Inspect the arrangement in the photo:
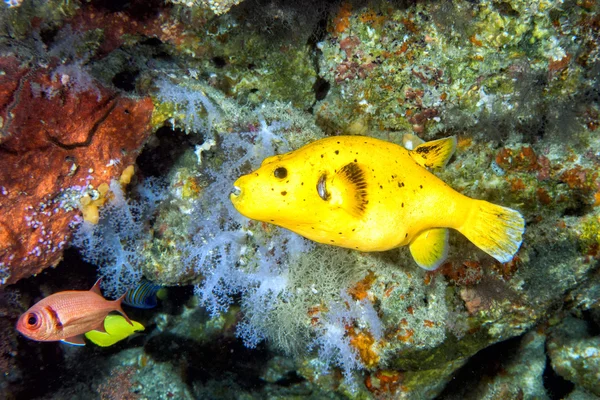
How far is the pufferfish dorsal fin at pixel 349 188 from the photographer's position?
7.17ft

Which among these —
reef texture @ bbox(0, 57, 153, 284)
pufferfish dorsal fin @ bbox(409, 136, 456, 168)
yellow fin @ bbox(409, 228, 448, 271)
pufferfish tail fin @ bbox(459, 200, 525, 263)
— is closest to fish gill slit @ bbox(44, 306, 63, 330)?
reef texture @ bbox(0, 57, 153, 284)

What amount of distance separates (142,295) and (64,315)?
72 centimetres

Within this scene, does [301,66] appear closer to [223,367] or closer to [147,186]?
[147,186]

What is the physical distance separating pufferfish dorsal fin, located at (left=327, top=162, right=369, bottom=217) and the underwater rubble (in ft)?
2.91

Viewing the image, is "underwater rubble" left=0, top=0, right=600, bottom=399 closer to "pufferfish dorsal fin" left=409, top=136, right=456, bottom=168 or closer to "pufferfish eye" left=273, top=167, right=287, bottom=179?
"pufferfish dorsal fin" left=409, top=136, right=456, bottom=168

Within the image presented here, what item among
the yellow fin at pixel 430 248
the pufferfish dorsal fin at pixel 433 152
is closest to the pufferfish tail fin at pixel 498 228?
the yellow fin at pixel 430 248

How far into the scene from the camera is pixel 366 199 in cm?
225

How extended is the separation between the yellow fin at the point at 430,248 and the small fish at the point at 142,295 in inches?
104

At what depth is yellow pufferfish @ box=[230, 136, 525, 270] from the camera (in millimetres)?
2195

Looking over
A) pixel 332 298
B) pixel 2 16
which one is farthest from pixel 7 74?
pixel 332 298

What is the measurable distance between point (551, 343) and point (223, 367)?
4.11 metres

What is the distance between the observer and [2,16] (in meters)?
2.27

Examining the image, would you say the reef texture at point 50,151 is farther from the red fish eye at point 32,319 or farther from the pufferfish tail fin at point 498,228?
the pufferfish tail fin at point 498,228

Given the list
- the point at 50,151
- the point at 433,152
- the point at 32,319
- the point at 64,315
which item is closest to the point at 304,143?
the point at 433,152
